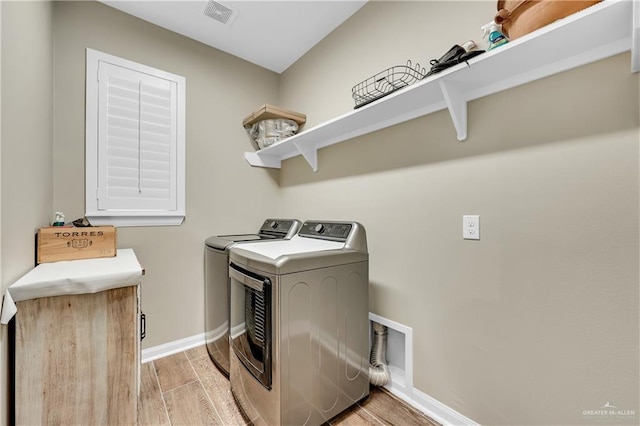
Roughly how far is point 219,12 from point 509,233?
2335mm

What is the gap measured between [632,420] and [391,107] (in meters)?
1.59

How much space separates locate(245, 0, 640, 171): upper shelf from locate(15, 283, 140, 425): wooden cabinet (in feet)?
5.07

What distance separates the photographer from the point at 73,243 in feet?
4.63

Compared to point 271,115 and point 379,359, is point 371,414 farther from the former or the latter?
point 271,115

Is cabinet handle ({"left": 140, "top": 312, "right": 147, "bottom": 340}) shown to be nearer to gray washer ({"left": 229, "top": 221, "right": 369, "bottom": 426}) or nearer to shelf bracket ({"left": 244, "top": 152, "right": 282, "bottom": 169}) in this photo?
gray washer ({"left": 229, "top": 221, "right": 369, "bottom": 426})

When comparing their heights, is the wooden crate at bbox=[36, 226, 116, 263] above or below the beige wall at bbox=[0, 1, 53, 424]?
below

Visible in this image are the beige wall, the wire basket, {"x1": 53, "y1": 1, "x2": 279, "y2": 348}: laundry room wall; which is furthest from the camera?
{"x1": 53, "y1": 1, "x2": 279, "y2": 348}: laundry room wall

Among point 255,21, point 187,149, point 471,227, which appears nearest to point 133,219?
point 187,149

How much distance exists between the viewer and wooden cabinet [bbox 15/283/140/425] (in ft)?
3.26

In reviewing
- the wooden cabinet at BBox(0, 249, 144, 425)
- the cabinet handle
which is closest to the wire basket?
the wooden cabinet at BBox(0, 249, 144, 425)

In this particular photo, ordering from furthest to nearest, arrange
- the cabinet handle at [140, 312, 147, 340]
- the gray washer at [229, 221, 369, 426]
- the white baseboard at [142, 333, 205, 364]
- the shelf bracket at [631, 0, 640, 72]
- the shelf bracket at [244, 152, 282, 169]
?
the shelf bracket at [244, 152, 282, 169] → the white baseboard at [142, 333, 205, 364] → the cabinet handle at [140, 312, 147, 340] → the gray washer at [229, 221, 369, 426] → the shelf bracket at [631, 0, 640, 72]

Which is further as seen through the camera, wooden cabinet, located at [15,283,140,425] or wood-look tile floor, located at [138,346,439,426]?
wood-look tile floor, located at [138,346,439,426]

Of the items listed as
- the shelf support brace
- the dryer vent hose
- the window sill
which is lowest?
the dryer vent hose

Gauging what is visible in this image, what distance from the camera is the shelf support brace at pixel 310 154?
7.29ft
